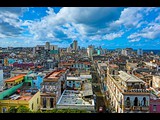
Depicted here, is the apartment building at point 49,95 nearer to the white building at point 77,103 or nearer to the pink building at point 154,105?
the white building at point 77,103

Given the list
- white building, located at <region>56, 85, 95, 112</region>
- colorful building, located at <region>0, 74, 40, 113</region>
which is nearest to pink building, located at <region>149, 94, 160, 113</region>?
white building, located at <region>56, 85, 95, 112</region>

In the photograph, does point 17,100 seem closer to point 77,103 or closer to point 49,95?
point 49,95

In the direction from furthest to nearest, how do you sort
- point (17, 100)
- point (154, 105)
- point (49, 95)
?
point (49, 95)
point (154, 105)
point (17, 100)

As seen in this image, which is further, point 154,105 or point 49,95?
point 49,95

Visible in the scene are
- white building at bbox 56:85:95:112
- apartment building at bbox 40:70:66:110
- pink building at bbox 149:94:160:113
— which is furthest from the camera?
apartment building at bbox 40:70:66:110

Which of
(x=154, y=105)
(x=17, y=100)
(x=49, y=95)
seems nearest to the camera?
(x=17, y=100)

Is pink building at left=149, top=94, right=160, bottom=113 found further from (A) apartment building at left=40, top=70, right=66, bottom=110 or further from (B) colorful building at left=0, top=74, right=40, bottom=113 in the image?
(B) colorful building at left=0, top=74, right=40, bottom=113

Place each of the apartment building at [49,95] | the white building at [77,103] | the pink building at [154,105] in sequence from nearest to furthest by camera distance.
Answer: the white building at [77,103] < the pink building at [154,105] < the apartment building at [49,95]

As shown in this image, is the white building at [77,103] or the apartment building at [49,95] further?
the apartment building at [49,95]

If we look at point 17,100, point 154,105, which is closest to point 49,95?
point 17,100

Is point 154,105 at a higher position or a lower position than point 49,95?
lower

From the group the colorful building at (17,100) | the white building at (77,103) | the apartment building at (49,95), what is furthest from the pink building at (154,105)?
the colorful building at (17,100)
